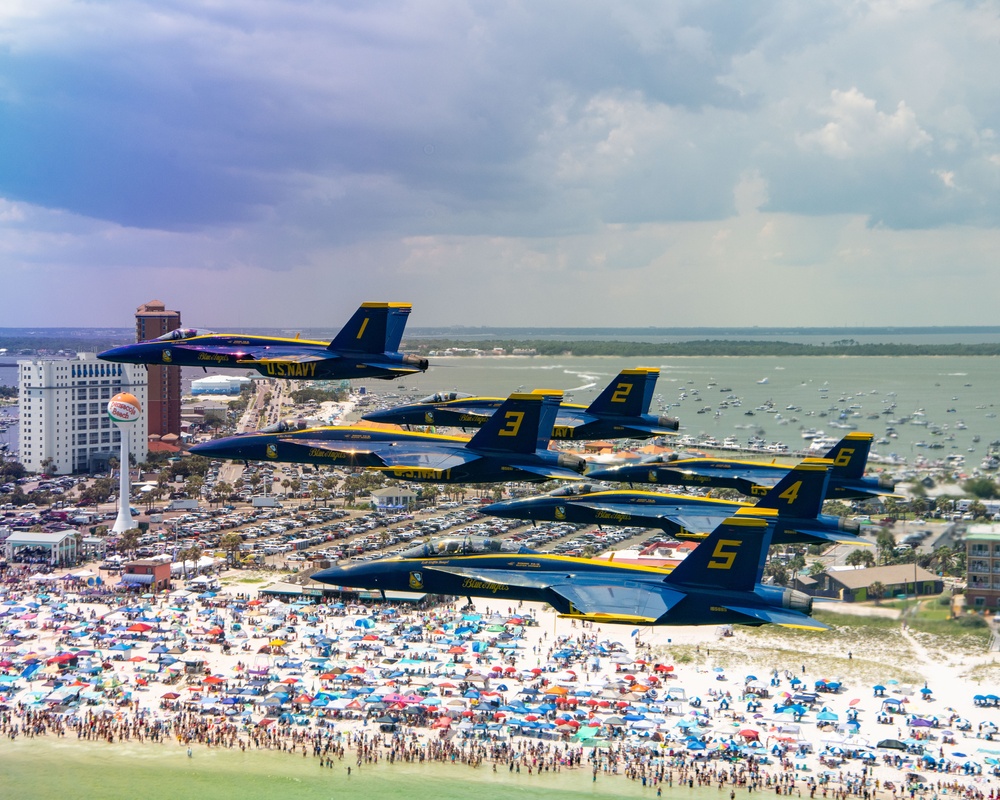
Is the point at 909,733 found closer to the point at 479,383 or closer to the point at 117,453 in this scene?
the point at 117,453

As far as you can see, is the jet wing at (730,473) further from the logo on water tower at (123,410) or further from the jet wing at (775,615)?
the logo on water tower at (123,410)

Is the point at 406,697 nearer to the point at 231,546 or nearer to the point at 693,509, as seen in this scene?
the point at 693,509

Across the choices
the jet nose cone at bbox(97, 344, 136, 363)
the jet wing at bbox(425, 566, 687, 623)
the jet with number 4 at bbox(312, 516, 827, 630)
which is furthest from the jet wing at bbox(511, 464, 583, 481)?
the jet nose cone at bbox(97, 344, 136, 363)

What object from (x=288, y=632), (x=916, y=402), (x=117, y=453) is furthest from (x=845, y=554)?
(x=916, y=402)

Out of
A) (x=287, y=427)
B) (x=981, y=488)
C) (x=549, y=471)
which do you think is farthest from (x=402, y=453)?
(x=981, y=488)

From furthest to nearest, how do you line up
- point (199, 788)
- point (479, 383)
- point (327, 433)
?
point (479, 383) → point (199, 788) → point (327, 433)

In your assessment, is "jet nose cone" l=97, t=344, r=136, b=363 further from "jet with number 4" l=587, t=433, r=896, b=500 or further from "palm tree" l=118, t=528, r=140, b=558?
"palm tree" l=118, t=528, r=140, b=558
